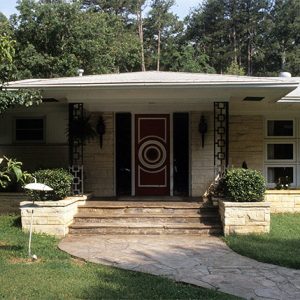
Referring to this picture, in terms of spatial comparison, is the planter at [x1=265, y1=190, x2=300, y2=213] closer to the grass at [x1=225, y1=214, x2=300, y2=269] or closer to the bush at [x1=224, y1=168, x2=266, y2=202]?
the grass at [x1=225, y1=214, x2=300, y2=269]

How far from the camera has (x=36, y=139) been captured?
1333cm

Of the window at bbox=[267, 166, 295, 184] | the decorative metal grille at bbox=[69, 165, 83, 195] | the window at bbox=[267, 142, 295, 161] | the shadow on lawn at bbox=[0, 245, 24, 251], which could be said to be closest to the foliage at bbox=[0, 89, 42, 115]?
the decorative metal grille at bbox=[69, 165, 83, 195]

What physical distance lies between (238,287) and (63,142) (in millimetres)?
8096

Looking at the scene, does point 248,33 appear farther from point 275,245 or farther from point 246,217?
point 275,245

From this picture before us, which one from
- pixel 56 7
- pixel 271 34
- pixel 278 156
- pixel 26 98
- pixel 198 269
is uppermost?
pixel 271 34

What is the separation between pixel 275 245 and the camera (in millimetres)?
8461

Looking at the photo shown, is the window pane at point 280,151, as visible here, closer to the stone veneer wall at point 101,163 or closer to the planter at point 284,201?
the planter at point 284,201

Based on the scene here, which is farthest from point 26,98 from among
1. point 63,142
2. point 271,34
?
point 271,34

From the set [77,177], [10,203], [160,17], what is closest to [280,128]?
[77,177]

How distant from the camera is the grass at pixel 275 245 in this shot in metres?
7.52

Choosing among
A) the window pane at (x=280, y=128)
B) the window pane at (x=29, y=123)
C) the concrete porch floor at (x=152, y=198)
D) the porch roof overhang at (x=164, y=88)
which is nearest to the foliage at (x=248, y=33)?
the window pane at (x=280, y=128)

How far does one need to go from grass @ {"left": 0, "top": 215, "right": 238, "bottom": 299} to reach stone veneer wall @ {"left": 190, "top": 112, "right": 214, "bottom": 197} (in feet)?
17.1

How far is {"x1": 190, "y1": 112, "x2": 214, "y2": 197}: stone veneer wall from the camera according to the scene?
12.2 metres

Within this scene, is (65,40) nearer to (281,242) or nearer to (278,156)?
(278,156)
